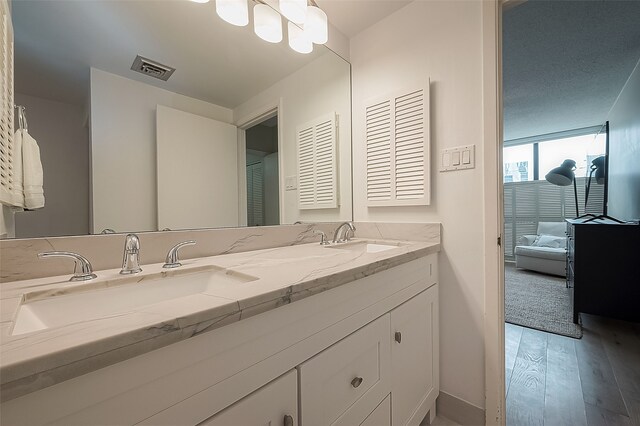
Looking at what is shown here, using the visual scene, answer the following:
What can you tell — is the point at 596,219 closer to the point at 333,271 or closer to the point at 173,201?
the point at 333,271

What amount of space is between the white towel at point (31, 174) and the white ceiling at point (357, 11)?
1.45 metres

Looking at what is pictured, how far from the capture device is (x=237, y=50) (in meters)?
1.32

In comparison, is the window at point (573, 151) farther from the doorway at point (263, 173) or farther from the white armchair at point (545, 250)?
the doorway at point (263, 173)

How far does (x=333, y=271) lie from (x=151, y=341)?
45 centimetres

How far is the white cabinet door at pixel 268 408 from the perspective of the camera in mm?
521

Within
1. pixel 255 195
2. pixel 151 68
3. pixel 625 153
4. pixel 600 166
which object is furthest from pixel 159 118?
pixel 600 166

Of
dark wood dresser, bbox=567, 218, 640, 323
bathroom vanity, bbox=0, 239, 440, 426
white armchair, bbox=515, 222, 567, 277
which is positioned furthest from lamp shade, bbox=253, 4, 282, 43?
white armchair, bbox=515, 222, 567, 277

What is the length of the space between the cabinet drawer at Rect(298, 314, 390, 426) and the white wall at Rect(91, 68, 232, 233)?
0.75 metres

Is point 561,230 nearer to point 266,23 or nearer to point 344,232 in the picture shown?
point 344,232

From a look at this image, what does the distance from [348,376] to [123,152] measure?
40.2 inches

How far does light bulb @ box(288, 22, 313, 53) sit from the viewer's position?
1.43 meters

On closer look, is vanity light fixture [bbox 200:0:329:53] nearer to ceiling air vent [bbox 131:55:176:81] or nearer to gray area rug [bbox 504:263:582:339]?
ceiling air vent [bbox 131:55:176:81]

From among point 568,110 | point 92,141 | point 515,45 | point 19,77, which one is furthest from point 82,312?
point 568,110

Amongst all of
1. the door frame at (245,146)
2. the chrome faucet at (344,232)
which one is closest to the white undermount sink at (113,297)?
the door frame at (245,146)
